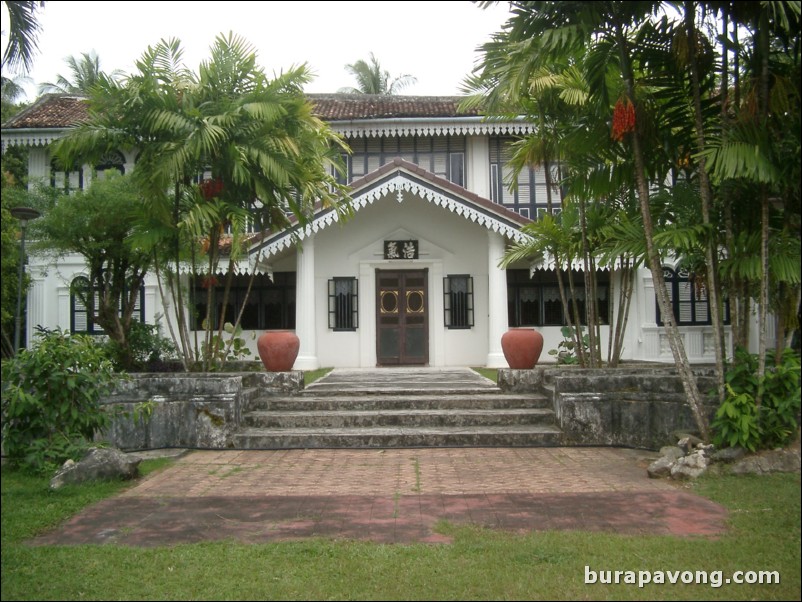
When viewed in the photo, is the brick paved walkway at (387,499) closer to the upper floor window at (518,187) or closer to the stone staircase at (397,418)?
the stone staircase at (397,418)

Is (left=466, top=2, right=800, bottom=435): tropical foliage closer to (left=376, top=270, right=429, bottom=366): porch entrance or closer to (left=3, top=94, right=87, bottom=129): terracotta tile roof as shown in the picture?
(left=376, top=270, right=429, bottom=366): porch entrance

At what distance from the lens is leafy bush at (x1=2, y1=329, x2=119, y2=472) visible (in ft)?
22.4

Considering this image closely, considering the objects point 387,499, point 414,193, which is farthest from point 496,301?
point 387,499

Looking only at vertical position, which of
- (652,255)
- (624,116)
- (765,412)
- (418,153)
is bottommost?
(765,412)

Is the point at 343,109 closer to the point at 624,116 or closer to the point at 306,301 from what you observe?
the point at 306,301

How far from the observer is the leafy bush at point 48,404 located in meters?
6.84

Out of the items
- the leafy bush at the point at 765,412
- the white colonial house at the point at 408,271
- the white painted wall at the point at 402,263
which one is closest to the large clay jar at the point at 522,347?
the leafy bush at the point at 765,412

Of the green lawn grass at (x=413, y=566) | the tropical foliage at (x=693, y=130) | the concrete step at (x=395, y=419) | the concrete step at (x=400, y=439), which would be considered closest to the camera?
the green lawn grass at (x=413, y=566)

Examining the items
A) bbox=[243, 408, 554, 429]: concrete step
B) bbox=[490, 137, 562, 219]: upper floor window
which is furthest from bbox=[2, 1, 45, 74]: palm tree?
bbox=[490, 137, 562, 219]: upper floor window

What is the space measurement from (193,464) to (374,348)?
8626 millimetres

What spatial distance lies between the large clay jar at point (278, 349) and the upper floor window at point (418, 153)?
8866 millimetres

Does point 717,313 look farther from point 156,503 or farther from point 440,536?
point 156,503

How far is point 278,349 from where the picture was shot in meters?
10.4

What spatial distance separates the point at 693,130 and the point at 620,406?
3.25m
